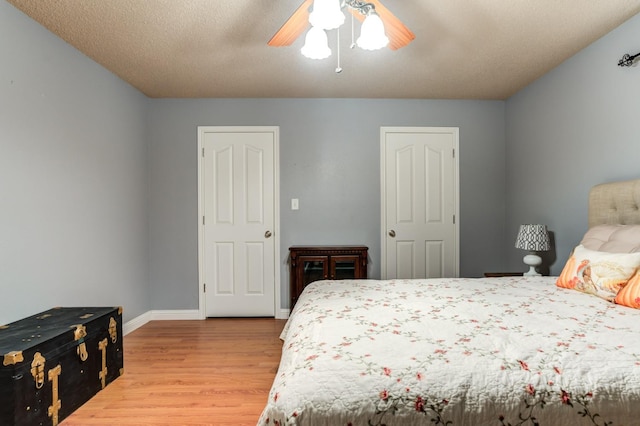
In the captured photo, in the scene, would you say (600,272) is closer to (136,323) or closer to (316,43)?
(316,43)

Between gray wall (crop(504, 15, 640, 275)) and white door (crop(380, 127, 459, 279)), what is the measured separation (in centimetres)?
63

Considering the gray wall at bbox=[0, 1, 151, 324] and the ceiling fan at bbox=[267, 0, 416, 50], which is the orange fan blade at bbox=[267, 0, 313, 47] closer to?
the ceiling fan at bbox=[267, 0, 416, 50]

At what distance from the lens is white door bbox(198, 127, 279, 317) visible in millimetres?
3602

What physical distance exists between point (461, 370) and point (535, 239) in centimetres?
224

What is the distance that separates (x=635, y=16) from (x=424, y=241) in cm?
236

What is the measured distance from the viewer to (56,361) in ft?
5.69

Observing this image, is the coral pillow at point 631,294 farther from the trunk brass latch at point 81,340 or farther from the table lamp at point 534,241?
the trunk brass latch at point 81,340

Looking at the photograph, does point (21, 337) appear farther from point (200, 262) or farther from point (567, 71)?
point (567, 71)

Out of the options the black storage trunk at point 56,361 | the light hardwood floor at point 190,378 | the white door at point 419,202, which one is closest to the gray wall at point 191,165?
the white door at point 419,202

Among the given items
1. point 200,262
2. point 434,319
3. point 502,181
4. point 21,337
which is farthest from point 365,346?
point 502,181

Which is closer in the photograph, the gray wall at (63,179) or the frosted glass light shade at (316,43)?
the frosted glass light shade at (316,43)

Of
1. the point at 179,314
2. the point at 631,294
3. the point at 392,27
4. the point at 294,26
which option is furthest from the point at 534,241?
the point at 179,314

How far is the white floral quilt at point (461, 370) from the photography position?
90cm

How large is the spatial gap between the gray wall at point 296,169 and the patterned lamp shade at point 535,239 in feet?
4.52
